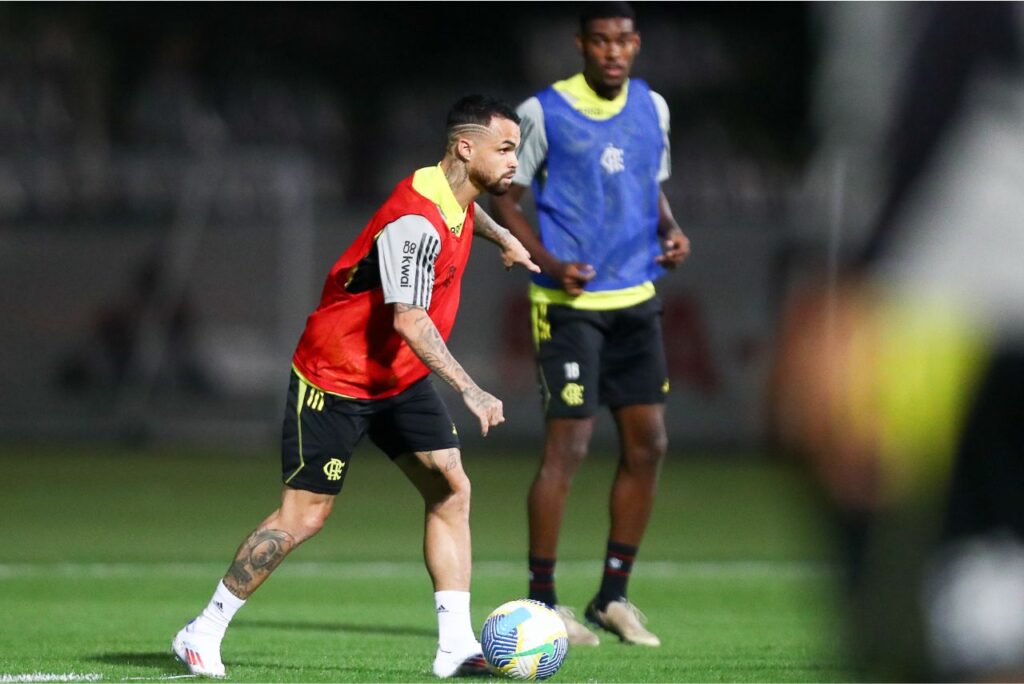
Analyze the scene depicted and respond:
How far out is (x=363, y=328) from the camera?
19.8ft

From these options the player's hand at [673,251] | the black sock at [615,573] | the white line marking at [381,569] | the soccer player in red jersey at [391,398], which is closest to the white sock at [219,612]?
the soccer player in red jersey at [391,398]

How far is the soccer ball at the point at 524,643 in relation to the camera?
570 cm

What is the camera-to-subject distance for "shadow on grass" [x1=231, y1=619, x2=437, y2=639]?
7.43 metres

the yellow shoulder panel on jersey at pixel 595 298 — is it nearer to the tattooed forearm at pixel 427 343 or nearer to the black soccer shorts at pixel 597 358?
the black soccer shorts at pixel 597 358

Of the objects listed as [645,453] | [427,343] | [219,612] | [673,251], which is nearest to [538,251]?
[673,251]

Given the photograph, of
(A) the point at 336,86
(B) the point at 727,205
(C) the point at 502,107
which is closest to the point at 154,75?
(A) the point at 336,86

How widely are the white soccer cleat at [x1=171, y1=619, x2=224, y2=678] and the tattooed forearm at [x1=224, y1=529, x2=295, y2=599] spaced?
7.4 inches

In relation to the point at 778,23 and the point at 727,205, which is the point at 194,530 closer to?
the point at 727,205

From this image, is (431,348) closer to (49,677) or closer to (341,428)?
(341,428)

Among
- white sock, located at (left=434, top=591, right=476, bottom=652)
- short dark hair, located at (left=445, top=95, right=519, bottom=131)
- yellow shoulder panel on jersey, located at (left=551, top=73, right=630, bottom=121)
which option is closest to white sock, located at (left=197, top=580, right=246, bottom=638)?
white sock, located at (left=434, top=591, right=476, bottom=652)

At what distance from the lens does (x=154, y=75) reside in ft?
76.4

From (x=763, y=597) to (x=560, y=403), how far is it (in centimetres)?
217

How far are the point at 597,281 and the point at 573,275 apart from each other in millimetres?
264

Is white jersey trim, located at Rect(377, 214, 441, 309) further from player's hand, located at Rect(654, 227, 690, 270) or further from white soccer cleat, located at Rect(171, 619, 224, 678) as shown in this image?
player's hand, located at Rect(654, 227, 690, 270)
